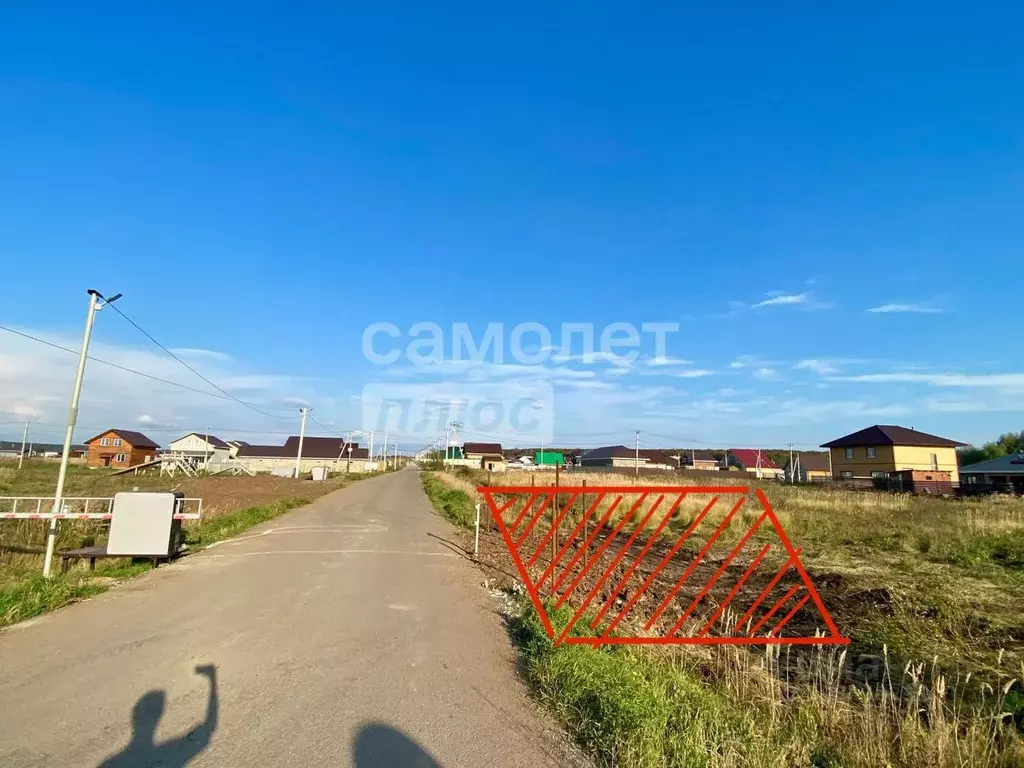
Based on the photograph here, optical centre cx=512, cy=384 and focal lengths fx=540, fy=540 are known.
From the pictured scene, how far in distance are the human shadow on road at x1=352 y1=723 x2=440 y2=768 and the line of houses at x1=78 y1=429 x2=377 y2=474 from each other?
195 feet

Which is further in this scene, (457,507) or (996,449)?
(996,449)

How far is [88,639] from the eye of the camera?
17.6ft

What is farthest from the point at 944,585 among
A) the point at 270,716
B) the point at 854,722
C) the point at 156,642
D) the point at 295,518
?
the point at 295,518

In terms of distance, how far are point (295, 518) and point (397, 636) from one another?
13650mm

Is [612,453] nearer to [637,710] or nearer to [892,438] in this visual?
[892,438]

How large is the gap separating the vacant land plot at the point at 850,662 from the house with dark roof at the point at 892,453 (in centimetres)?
3505

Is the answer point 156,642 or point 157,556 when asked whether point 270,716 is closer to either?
point 156,642

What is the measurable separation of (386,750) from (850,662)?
5.49 meters

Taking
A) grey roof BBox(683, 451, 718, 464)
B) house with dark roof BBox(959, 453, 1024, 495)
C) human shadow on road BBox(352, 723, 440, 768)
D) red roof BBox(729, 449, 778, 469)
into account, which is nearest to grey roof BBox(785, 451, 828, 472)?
red roof BBox(729, 449, 778, 469)

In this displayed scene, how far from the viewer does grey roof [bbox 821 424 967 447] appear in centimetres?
4753

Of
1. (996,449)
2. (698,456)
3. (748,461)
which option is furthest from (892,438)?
(698,456)

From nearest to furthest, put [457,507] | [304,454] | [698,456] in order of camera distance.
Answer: [457,507]
[304,454]
[698,456]

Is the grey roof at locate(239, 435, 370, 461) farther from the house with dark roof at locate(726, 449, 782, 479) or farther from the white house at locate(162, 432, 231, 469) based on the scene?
the house with dark roof at locate(726, 449, 782, 479)

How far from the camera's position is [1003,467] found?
42.9m
